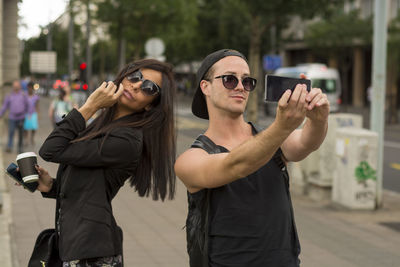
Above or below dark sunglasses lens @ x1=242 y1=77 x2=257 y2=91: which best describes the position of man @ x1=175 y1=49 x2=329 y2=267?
below

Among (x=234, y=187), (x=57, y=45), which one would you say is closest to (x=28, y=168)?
(x=234, y=187)

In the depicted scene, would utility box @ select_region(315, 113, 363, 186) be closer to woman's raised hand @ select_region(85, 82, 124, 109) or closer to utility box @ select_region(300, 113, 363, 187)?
utility box @ select_region(300, 113, 363, 187)

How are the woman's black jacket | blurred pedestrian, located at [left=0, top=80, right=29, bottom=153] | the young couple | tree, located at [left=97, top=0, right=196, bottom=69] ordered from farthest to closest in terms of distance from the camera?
tree, located at [left=97, top=0, right=196, bottom=69]
blurred pedestrian, located at [left=0, top=80, right=29, bottom=153]
the woman's black jacket
the young couple

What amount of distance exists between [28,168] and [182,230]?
15.0 feet

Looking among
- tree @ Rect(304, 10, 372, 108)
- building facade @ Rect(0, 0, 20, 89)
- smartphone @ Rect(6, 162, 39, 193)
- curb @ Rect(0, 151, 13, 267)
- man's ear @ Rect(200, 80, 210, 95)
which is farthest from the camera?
tree @ Rect(304, 10, 372, 108)

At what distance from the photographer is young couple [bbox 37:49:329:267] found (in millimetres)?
2688

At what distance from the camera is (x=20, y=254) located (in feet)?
22.5

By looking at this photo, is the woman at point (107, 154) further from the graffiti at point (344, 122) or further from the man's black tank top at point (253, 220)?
the graffiti at point (344, 122)

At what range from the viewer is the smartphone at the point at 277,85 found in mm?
2420

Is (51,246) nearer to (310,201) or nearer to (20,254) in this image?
(20,254)

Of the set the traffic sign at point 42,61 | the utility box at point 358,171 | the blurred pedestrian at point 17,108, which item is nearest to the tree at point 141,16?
the traffic sign at point 42,61

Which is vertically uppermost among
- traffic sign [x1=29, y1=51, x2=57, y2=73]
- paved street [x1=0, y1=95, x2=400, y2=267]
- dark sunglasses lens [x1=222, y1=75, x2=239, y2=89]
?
traffic sign [x1=29, y1=51, x2=57, y2=73]

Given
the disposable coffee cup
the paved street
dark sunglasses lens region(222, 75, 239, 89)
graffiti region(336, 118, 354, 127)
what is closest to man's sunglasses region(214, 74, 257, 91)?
dark sunglasses lens region(222, 75, 239, 89)

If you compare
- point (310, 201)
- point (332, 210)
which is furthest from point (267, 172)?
point (310, 201)
